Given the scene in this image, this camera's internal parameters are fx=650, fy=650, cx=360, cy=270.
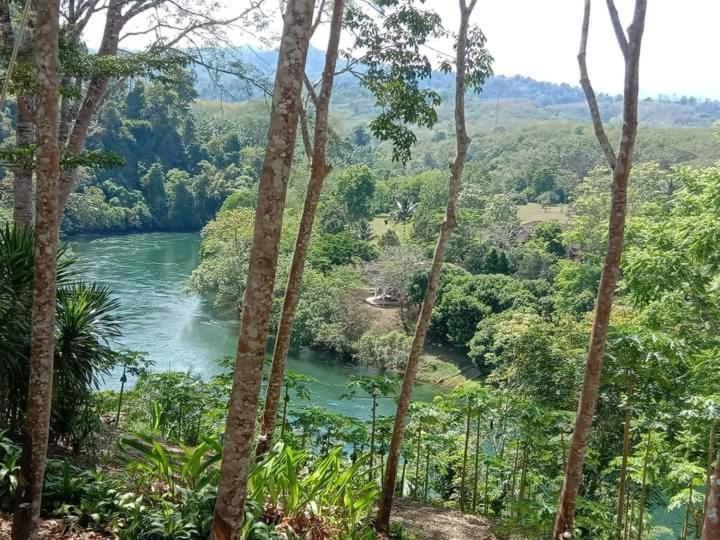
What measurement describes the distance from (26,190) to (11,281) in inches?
108

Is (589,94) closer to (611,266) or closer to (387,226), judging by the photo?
(611,266)

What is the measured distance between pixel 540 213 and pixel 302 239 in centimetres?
4262

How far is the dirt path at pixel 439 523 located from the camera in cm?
596

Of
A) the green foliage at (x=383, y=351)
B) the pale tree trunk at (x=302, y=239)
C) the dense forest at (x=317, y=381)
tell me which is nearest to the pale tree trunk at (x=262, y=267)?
the dense forest at (x=317, y=381)

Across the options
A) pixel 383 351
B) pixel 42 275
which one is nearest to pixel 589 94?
pixel 42 275

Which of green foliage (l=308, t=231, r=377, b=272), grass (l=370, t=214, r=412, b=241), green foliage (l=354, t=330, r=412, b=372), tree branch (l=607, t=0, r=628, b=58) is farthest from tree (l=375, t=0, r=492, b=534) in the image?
grass (l=370, t=214, r=412, b=241)

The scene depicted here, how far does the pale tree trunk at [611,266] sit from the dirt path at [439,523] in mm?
1386

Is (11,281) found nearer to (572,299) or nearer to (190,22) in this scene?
(190,22)

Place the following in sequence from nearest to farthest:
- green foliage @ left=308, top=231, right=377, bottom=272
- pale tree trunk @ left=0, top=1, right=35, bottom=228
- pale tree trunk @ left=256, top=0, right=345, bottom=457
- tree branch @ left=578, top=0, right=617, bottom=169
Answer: tree branch @ left=578, top=0, right=617, bottom=169 → pale tree trunk @ left=256, top=0, right=345, bottom=457 → pale tree trunk @ left=0, top=1, right=35, bottom=228 → green foliage @ left=308, top=231, right=377, bottom=272

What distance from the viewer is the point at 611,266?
15.1 ft

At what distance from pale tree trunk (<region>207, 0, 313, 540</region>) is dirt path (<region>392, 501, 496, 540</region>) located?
314 cm

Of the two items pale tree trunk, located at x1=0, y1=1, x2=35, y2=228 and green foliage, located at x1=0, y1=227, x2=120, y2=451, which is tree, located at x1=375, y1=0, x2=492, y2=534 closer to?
green foliage, located at x1=0, y1=227, x2=120, y2=451

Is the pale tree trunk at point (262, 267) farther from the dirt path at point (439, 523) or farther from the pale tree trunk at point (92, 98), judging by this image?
the pale tree trunk at point (92, 98)

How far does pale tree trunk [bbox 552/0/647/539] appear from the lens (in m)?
4.52
